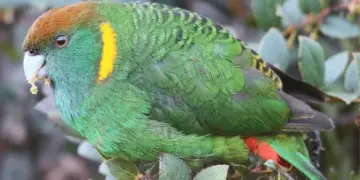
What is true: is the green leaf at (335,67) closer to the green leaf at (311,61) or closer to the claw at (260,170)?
the green leaf at (311,61)

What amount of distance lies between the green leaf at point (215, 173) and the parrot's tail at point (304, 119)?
0.44m

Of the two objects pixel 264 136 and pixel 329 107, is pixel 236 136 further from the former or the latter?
pixel 329 107

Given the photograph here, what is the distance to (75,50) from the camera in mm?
1952

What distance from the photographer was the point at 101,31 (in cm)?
196

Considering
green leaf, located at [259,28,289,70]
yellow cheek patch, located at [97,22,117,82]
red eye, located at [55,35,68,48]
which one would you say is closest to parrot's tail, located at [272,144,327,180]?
green leaf, located at [259,28,289,70]

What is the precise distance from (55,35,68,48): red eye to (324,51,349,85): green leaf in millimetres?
836

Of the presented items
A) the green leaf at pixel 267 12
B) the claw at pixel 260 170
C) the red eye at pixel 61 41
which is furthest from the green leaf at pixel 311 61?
the red eye at pixel 61 41

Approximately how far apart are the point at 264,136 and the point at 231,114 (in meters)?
0.16

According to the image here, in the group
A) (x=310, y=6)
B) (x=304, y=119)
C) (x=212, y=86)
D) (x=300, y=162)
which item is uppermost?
(x=310, y=6)

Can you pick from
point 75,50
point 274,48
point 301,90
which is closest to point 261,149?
point 301,90

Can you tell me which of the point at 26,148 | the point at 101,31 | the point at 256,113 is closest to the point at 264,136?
the point at 256,113

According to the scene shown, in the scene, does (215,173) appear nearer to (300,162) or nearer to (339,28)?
(300,162)

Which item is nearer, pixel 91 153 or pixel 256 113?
pixel 256 113

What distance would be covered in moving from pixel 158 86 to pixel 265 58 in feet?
1.45
